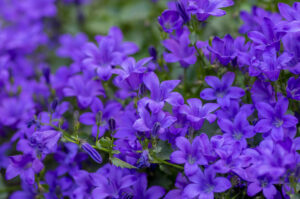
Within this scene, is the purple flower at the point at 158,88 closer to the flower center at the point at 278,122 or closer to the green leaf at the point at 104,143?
the green leaf at the point at 104,143

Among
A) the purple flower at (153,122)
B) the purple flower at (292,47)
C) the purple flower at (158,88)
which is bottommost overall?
the purple flower at (153,122)

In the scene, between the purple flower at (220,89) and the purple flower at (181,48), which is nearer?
the purple flower at (220,89)

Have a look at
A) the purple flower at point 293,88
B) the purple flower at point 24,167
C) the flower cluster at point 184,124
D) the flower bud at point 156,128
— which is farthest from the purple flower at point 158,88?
the purple flower at point 24,167

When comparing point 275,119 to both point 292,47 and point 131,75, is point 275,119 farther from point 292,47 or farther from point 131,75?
point 131,75

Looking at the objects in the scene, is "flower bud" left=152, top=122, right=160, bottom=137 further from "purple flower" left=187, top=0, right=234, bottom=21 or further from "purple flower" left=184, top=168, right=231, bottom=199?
"purple flower" left=187, top=0, right=234, bottom=21

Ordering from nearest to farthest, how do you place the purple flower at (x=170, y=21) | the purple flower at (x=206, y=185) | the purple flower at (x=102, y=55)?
the purple flower at (x=206, y=185)
the purple flower at (x=170, y=21)
the purple flower at (x=102, y=55)

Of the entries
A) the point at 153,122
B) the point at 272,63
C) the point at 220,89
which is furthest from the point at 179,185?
the point at 272,63

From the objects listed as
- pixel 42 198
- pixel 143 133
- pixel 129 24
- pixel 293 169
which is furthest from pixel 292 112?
pixel 129 24
